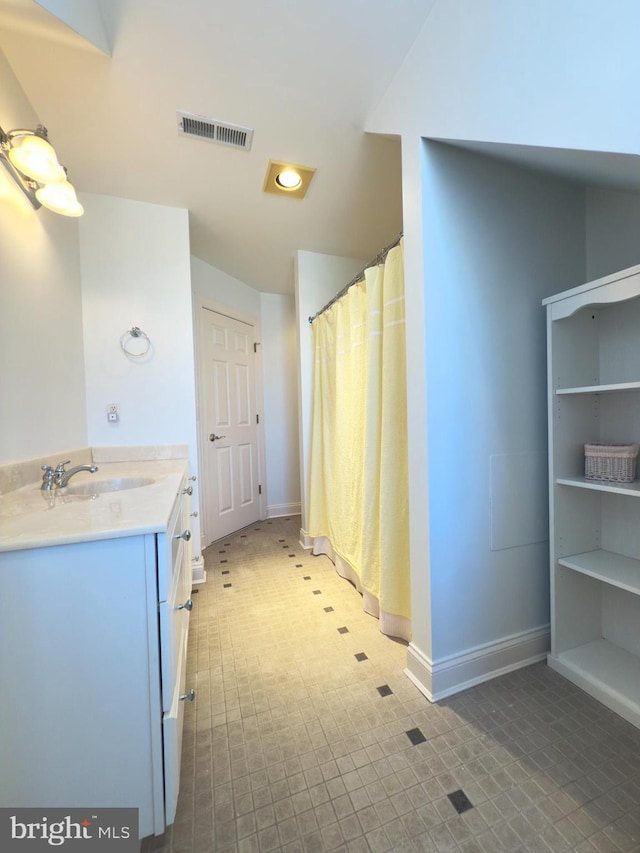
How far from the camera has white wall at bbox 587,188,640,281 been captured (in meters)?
1.30

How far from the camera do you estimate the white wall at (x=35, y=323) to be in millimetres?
1240

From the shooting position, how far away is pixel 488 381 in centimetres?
132

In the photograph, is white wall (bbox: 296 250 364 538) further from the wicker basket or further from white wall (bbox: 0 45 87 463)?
the wicker basket

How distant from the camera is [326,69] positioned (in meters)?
1.31

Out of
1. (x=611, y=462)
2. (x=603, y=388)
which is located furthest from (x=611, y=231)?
(x=611, y=462)

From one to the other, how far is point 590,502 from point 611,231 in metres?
1.17

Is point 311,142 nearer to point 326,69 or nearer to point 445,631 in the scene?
point 326,69

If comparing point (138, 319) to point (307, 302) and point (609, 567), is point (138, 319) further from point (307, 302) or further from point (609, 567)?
point (609, 567)

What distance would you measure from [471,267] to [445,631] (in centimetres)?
142

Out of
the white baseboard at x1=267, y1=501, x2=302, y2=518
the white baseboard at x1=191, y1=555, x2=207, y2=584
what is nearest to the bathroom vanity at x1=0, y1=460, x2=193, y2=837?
the white baseboard at x1=191, y1=555, x2=207, y2=584

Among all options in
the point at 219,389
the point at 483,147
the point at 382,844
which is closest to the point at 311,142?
the point at 483,147

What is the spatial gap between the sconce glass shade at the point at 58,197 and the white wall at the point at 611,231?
228 cm

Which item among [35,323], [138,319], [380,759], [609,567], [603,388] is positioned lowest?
[380,759]

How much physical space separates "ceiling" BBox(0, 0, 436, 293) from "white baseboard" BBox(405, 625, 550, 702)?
2358 mm
